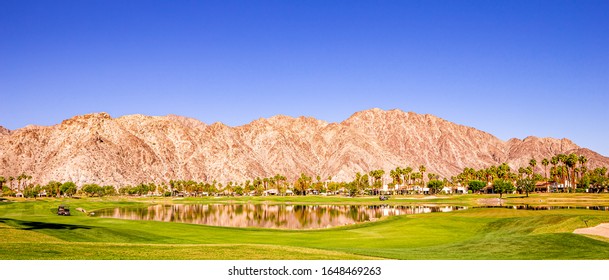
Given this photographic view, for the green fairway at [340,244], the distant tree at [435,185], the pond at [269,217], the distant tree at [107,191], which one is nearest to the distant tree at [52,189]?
the distant tree at [107,191]

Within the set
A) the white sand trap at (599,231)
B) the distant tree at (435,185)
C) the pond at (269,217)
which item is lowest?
the pond at (269,217)

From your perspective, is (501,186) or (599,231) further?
(501,186)

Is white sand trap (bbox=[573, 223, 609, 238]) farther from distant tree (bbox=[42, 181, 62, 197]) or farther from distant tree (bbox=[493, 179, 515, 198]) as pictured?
distant tree (bbox=[42, 181, 62, 197])

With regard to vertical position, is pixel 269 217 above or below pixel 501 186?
below

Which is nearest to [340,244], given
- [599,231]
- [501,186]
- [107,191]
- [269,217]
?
[599,231]

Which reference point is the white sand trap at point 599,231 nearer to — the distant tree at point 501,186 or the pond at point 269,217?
the pond at point 269,217

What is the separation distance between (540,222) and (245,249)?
26.6 metres

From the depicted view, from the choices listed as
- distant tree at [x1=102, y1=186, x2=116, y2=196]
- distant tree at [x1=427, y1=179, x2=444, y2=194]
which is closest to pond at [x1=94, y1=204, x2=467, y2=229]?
distant tree at [x1=427, y1=179, x2=444, y2=194]

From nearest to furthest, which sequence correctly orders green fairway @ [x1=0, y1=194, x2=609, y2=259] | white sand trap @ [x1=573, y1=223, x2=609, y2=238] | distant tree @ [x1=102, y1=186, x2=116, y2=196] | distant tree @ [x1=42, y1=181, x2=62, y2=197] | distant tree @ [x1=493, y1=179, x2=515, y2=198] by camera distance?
green fairway @ [x1=0, y1=194, x2=609, y2=259]
white sand trap @ [x1=573, y1=223, x2=609, y2=238]
distant tree @ [x1=493, y1=179, x2=515, y2=198]
distant tree @ [x1=42, y1=181, x2=62, y2=197]
distant tree @ [x1=102, y1=186, x2=116, y2=196]

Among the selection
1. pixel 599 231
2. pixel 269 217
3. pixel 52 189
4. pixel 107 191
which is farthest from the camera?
pixel 107 191

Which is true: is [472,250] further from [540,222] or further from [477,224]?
[477,224]

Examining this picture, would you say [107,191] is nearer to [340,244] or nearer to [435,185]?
[435,185]
